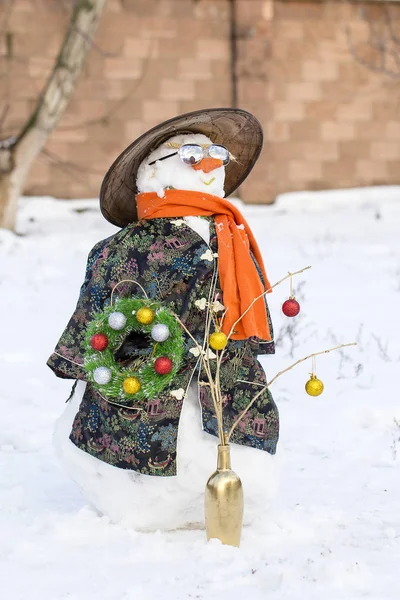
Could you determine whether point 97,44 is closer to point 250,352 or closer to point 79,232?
point 79,232

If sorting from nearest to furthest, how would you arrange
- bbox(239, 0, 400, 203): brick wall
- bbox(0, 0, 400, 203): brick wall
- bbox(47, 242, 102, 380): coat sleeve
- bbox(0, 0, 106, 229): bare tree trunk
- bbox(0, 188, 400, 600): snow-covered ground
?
bbox(0, 188, 400, 600): snow-covered ground
bbox(47, 242, 102, 380): coat sleeve
bbox(0, 0, 106, 229): bare tree trunk
bbox(0, 0, 400, 203): brick wall
bbox(239, 0, 400, 203): brick wall

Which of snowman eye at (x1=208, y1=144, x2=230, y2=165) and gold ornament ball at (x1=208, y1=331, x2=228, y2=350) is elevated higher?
snowman eye at (x1=208, y1=144, x2=230, y2=165)

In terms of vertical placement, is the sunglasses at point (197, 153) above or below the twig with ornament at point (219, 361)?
above

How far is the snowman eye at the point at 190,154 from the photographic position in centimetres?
372

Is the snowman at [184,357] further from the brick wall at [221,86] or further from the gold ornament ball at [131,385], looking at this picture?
the brick wall at [221,86]

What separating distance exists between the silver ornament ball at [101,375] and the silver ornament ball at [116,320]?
17 centimetres

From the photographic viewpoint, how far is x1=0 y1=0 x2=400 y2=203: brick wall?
40.0 feet

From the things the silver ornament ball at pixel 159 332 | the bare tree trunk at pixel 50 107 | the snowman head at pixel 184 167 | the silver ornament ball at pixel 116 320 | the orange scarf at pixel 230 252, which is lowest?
the silver ornament ball at pixel 159 332

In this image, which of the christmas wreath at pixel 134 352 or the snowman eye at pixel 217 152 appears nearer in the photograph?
the christmas wreath at pixel 134 352

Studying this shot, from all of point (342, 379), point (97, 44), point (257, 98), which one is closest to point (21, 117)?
point (97, 44)

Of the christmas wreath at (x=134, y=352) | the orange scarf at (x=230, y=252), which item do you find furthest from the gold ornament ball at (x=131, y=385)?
the orange scarf at (x=230, y=252)

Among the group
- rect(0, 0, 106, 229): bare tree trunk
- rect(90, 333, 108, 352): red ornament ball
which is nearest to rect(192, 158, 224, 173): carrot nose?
rect(90, 333, 108, 352): red ornament ball

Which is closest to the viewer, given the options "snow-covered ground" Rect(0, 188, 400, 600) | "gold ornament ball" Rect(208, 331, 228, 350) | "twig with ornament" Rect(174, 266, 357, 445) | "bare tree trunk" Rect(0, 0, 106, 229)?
"snow-covered ground" Rect(0, 188, 400, 600)

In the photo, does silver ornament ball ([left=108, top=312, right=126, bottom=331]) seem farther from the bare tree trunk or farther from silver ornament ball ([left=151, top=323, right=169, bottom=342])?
the bare tree trunk
